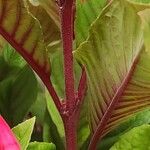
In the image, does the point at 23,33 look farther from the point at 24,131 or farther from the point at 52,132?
the point at 52,132

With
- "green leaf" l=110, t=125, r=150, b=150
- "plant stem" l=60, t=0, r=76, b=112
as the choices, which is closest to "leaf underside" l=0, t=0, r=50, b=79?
A: "plant stem" l=60, t=0, r=76, b=112

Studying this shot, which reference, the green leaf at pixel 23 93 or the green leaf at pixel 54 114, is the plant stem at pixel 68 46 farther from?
the green leaf at pixel 23 93

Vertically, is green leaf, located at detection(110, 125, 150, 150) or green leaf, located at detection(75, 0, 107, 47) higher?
green leaf, located at detection(75, 0, 107, 47)

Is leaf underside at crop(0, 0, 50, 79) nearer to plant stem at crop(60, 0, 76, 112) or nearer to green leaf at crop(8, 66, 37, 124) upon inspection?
plant stem at crop(60, 0, 76, 112)

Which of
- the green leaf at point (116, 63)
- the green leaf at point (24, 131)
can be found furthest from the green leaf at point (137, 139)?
the green leaf at point (24, 131)

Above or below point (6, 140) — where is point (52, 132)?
below

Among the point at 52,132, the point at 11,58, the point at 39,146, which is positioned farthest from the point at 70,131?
the point at 11,58
